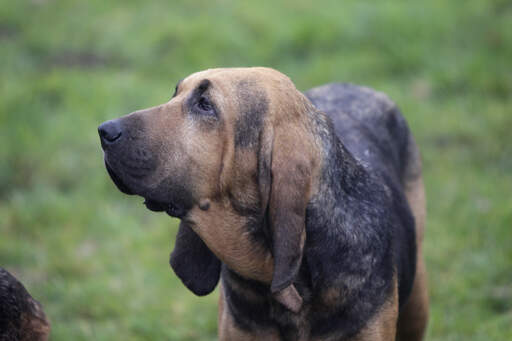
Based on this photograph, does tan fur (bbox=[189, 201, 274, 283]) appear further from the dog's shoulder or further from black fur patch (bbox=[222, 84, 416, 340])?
the dog's shoulder

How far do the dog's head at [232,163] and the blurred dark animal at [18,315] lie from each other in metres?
0.80

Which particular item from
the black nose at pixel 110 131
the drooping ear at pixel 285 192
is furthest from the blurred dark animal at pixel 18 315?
the drooping ear at pixel 285 192

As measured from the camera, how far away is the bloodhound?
3.46m

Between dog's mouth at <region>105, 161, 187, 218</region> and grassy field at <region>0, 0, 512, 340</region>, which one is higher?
dog's mouth at <region>105, 161, 187, 218</region>

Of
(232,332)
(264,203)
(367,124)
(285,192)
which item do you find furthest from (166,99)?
(285,192)

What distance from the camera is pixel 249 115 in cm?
355

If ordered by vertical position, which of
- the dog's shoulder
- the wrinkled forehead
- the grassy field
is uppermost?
the wrinkled forehead

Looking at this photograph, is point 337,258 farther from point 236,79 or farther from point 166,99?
point 166,99

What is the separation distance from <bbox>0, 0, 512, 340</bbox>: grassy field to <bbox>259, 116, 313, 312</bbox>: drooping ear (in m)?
2.61

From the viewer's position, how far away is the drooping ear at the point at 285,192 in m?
3.42

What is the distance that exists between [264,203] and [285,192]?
0.17 meters

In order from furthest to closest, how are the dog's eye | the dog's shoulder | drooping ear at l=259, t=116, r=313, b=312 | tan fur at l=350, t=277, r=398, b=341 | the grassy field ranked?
the grassy field → the dog's shoulder → tan fur at l=350, t=277, r=398, b=341 → the dog's eye → drooping ear at l=259, t=116, r=313, b=312

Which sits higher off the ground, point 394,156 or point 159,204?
point 159,204

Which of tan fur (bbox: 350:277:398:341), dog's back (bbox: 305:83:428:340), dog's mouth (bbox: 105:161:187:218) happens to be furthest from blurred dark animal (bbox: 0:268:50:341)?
dog's back (bbox: 305:83:428:340)
